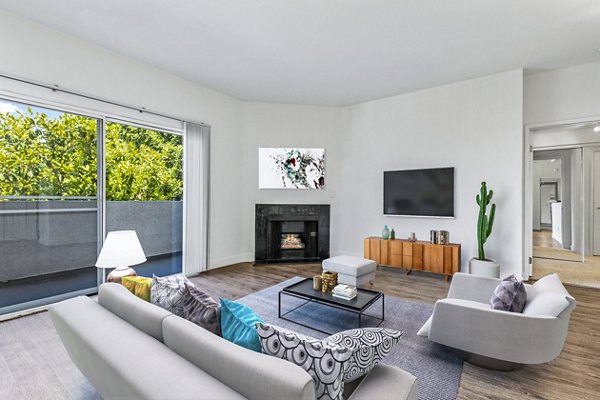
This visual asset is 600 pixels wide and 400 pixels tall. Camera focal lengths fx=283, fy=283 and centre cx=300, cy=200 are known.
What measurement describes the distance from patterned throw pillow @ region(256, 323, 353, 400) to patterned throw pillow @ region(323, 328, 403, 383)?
59 mm

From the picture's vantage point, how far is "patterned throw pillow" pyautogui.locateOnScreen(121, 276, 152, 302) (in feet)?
5.48

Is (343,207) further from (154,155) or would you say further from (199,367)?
(199,367)

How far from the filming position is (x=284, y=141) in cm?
538

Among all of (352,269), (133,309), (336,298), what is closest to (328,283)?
(336,298)

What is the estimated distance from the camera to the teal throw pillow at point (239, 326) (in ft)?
3.70

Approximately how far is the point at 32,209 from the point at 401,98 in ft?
17.3

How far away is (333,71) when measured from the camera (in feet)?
13.1

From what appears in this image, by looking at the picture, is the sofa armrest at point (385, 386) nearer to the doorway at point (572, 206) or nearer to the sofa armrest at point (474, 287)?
the sofa armrest at point (474, 287)

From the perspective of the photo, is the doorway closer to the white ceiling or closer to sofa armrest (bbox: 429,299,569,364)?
the white ceiling

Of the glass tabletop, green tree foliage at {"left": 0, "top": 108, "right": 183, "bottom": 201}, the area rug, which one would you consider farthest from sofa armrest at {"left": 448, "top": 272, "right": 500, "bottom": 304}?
green tree foliage at {"left": 0, "top": 108, "right": 183, "bottom": 201}

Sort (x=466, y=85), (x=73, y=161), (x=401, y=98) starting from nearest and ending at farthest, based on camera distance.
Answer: (x=73, y=161)
(x=466, y=85)
(x=401, y=98)

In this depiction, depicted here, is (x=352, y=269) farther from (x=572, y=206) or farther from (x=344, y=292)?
(x=572, y=206)

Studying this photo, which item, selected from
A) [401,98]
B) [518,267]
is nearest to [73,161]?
[401,98]

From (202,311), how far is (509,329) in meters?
1.89
